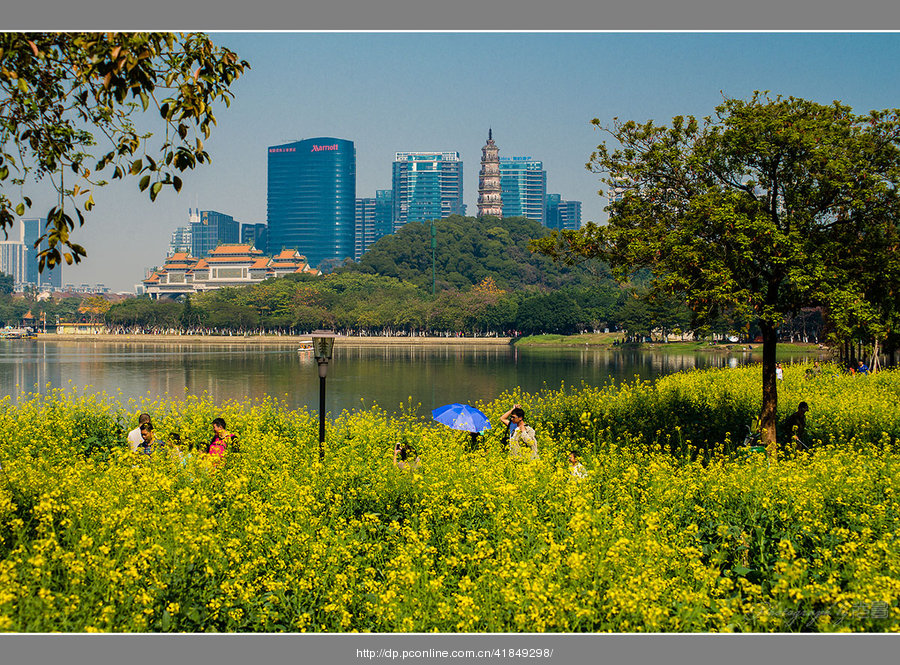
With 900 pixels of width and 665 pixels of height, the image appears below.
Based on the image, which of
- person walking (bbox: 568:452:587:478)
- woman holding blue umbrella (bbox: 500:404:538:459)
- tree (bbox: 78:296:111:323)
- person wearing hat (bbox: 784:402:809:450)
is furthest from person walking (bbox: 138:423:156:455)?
tree (bbox: 78:296:111:323)

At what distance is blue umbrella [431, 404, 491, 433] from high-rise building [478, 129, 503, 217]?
15996 cm

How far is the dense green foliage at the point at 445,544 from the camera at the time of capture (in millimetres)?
4480

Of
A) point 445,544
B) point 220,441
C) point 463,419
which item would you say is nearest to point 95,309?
point 463,419

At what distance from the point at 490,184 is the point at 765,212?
546 ft

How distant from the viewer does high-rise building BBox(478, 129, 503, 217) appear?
17050 centimetres

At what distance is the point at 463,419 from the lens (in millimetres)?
11273

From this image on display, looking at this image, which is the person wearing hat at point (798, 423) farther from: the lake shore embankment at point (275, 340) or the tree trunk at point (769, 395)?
the lake shore embankment at point (275, 340)

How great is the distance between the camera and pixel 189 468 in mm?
7297

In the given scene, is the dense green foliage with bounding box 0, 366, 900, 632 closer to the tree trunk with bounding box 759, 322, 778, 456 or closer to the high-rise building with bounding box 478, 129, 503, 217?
the tree trunk with bounding box 759, 322, 778, 456

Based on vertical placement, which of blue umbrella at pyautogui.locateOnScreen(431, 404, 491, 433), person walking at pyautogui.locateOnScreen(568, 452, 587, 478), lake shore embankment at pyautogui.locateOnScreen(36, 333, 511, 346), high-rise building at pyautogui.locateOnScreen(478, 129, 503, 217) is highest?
high-rise building at pyautogui.locateOnScreen(478, 129, 503, 217)

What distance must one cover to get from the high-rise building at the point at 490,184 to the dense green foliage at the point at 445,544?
164 meters

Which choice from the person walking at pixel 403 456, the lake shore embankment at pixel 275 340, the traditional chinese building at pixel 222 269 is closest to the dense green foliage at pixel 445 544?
the person walking at pixel 403 456

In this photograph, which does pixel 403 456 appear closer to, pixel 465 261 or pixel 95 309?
pixel 465 261
